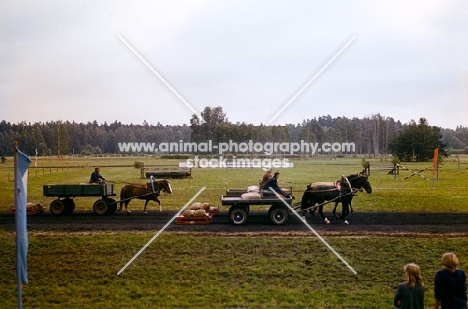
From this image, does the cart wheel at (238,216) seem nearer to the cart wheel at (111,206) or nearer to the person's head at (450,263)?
the cart wheel at (111,206)

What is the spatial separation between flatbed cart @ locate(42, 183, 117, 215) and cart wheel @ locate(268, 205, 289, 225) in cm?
702

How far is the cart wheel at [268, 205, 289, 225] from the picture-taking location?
15.7 metres

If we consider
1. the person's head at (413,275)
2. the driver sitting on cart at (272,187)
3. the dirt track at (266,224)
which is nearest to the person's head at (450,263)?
the person's head at (413,275)

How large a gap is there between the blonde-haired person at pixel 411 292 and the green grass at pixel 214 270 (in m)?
2.57

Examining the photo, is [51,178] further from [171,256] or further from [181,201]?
[171,256]

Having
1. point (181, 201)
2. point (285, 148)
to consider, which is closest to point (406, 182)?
point (181, 201)

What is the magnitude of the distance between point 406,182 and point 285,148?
3275cm

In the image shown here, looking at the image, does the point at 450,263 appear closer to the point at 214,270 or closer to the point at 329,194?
the point at 214,270

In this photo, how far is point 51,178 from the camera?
33.6 m

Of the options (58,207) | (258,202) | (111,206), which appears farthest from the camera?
(111,206)

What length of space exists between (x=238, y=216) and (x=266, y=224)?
1090 mm

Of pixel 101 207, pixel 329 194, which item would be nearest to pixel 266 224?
pixel 329 194

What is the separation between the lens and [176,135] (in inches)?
2448

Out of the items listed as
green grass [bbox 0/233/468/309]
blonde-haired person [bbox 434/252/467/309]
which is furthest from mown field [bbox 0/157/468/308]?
blonde-haired person [bbox 434/252/467/309]
